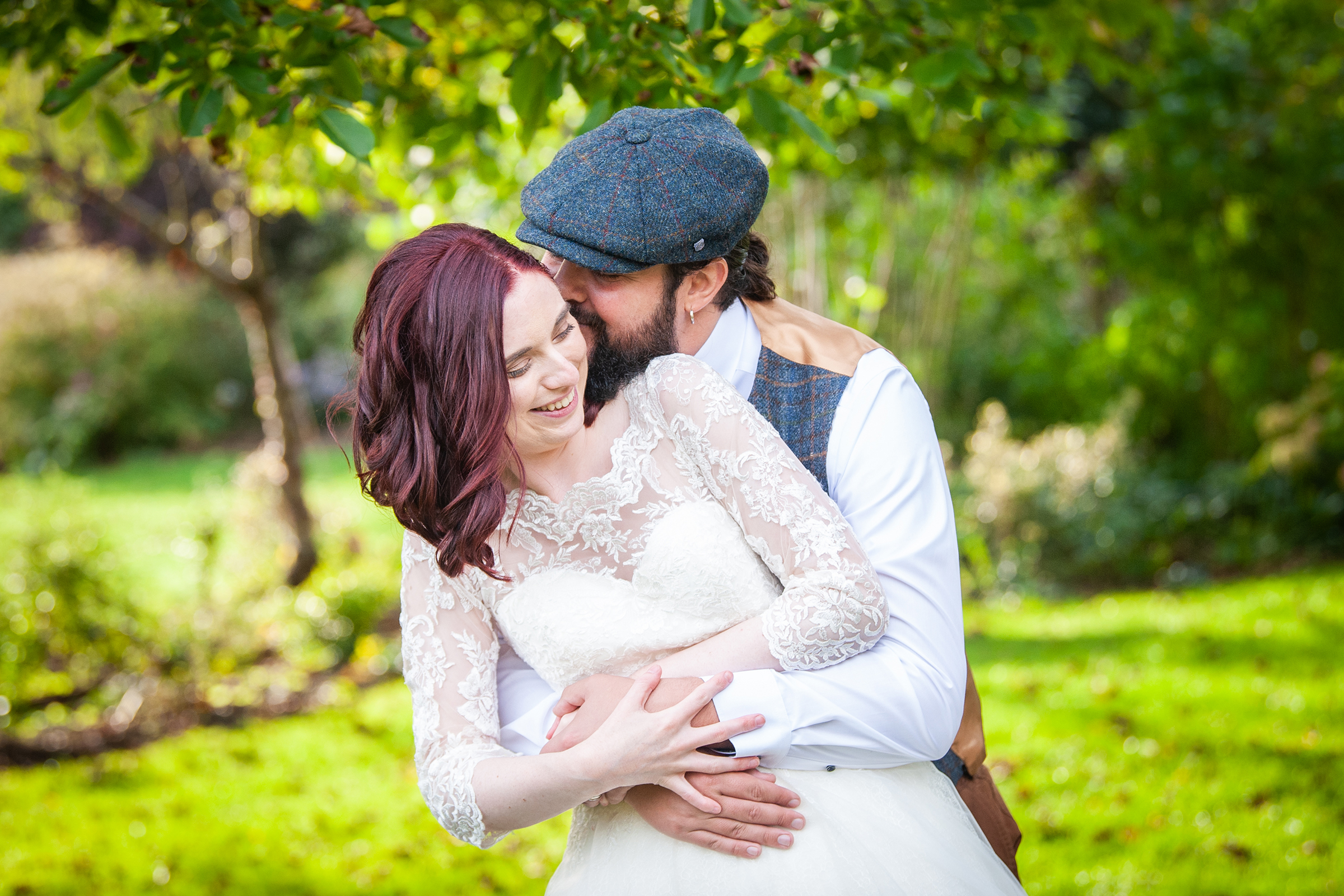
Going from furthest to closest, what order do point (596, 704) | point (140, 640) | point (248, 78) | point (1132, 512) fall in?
point (1132, 512) < point (140, 640) < point (248, 78) < point (596, 704)

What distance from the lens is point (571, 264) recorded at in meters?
2.05


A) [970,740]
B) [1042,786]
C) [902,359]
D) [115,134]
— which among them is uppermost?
[115,134]

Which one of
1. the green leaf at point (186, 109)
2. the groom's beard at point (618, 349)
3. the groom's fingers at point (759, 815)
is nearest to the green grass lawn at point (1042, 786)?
the groom's fingers at point (759, 815)

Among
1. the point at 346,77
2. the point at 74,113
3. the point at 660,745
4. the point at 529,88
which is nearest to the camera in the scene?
the point at 660,745

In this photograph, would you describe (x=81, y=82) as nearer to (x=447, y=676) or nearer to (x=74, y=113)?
(x=74, y=113)

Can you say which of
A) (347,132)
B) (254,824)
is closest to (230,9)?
(347,132)

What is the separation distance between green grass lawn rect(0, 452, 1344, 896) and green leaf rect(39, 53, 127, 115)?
310 cm

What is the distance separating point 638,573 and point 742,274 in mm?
736

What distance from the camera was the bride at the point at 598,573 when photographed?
1.75 m

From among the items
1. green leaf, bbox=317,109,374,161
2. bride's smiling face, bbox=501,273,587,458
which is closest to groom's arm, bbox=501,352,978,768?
bride's smiling face, bbox=501,273,587,458

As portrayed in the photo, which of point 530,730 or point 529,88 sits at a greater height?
point 529,88

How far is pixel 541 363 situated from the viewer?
6.08 feet

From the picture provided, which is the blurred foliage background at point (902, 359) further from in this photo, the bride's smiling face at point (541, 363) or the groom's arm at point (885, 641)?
the groom's arm at point (885, 641)

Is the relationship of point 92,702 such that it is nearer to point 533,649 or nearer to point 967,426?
point 533,649
